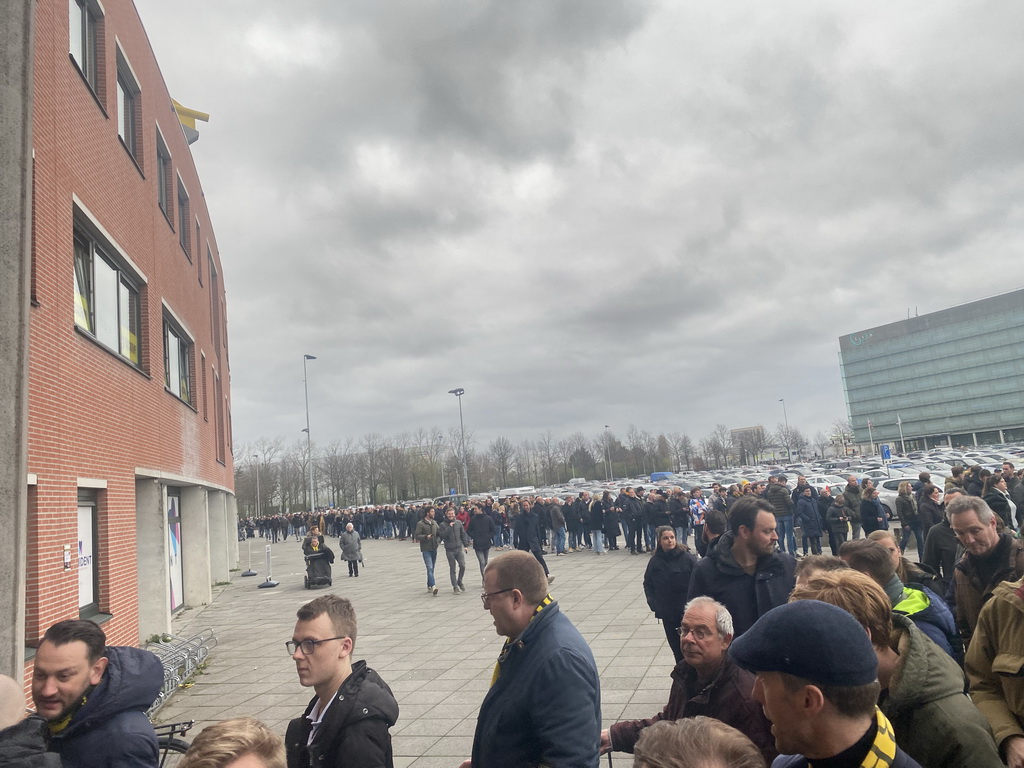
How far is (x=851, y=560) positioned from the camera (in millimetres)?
3625

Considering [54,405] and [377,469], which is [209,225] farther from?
[377,469]

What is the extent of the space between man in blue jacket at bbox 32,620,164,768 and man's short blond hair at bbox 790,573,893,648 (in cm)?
281

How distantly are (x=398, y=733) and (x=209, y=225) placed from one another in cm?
2289

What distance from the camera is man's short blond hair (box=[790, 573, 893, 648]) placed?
2443mm

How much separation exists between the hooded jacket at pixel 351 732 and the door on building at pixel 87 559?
26.5 ft

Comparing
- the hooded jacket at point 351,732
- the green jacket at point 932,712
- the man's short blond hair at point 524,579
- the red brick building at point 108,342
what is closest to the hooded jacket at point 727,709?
the man's short blond hair at point 524,579

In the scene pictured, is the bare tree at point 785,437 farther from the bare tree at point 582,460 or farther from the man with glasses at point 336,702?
the man with glasses at point 336,702

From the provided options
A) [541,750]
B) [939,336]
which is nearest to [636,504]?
[541,750]

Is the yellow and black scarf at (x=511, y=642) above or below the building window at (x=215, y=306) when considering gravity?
below

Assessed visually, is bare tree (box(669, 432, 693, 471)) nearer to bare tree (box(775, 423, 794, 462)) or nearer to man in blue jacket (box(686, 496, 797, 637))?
bare tree (box(775, 423, 794, 462))

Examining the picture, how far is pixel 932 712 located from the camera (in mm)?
2260

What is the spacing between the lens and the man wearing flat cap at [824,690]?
5.88 feet

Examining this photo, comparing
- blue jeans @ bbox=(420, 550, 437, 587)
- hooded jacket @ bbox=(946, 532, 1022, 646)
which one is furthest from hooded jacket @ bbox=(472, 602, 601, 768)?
blue jeans @ bbox=(420, 550, 437, 587)

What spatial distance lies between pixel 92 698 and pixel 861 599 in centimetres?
312
